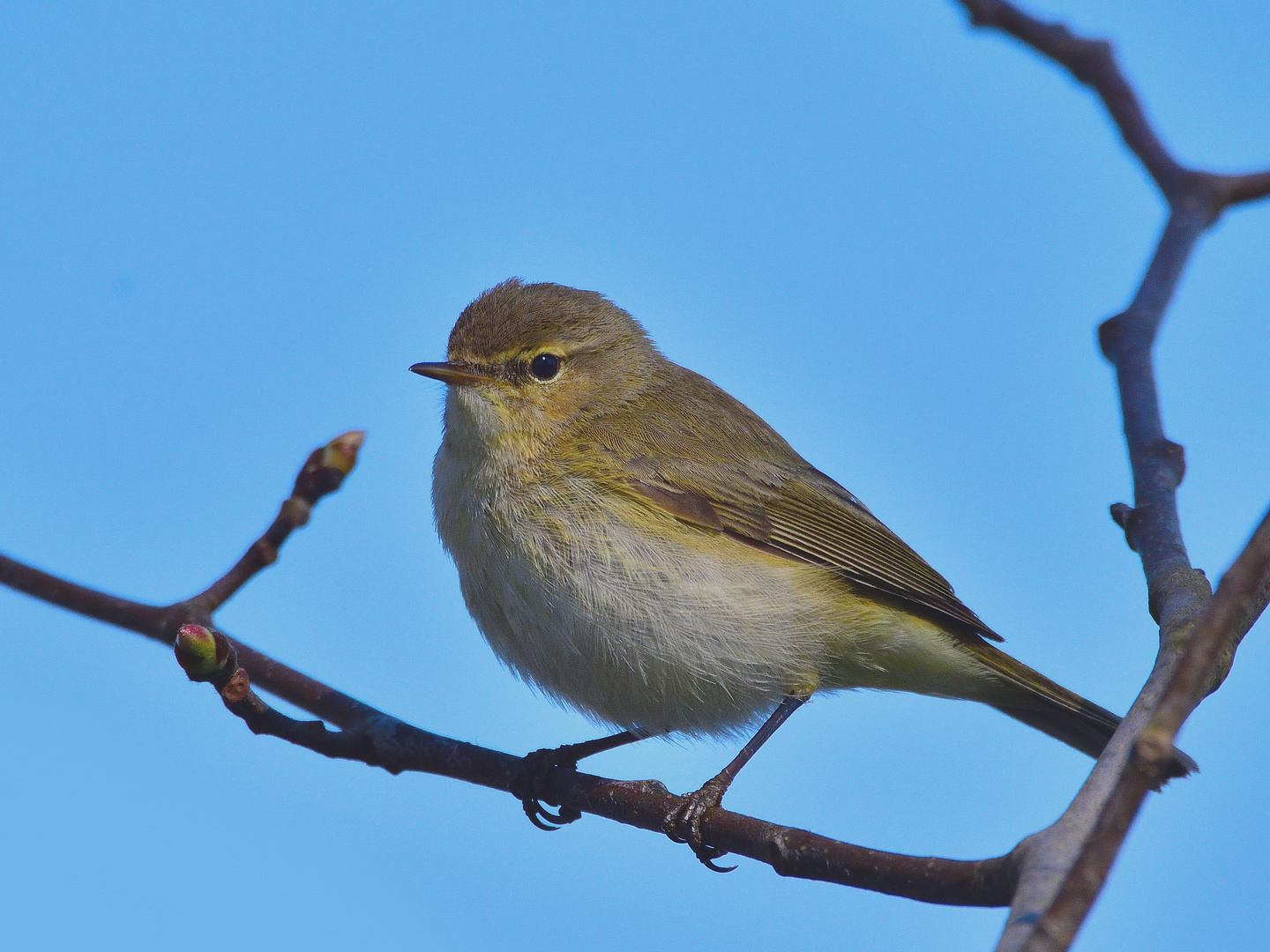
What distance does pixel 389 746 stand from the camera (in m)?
3.83

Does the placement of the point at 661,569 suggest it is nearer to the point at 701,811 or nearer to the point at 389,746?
the point at 701,811

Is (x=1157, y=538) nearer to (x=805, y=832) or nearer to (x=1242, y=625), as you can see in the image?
(x=1242, y=625)

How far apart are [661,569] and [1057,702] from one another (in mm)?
1914

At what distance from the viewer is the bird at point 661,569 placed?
4.52 m

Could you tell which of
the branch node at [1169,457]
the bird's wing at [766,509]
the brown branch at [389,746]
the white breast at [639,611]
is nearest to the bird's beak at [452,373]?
the white breast at [639,611]

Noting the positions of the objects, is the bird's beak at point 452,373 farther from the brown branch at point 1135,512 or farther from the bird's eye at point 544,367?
the brown branch at point 1135,512

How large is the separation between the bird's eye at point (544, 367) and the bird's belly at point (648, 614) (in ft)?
2.12

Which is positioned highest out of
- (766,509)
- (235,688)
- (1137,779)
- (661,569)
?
(766,509)

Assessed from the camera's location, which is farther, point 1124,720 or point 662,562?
point 662,562

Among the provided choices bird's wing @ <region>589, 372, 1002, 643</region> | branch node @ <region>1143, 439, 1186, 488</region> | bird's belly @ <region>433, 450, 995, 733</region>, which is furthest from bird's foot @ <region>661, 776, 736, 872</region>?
branch node @ <region>1143, 439, 1186, 488</region>

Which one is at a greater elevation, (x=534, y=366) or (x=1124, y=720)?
(x=534, y=366)

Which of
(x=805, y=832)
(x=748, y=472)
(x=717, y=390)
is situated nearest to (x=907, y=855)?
(x=805, y=832)

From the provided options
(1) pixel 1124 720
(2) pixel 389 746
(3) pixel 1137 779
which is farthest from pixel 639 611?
(3) pixel 1137 779

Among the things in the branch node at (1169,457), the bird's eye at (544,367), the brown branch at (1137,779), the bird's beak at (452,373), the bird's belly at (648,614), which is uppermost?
the bird's eye at (544,367)
